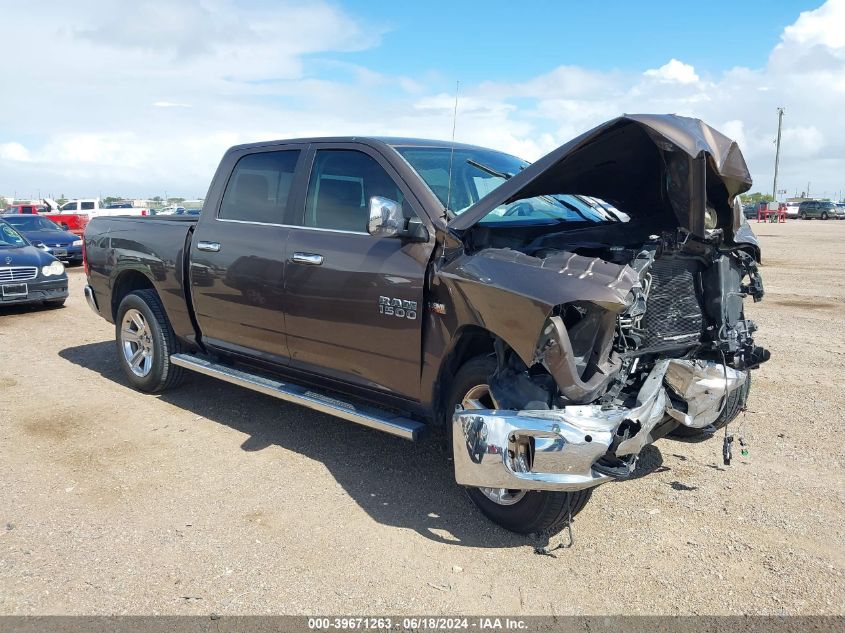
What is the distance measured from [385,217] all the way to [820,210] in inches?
2430

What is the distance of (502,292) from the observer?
3309 mm

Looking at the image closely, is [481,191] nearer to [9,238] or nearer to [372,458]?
[372,458]

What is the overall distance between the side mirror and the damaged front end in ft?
1.33

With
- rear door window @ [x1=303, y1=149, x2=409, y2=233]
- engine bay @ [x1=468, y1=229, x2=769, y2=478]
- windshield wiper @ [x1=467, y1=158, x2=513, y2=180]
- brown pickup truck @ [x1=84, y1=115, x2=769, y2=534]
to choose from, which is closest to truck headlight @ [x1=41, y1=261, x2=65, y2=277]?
brown pickup truck @ [x1=84, y1=115, x2=769, y2=534]

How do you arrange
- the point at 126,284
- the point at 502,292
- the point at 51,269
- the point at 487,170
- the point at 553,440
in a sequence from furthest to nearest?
the point at 51,269 → the point at 126,284 → the point at 487,170 → the point at 502,292 → the point at 553,440

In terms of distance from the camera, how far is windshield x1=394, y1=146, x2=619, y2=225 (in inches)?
167

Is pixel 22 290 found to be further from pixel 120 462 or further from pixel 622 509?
pixel 622 509

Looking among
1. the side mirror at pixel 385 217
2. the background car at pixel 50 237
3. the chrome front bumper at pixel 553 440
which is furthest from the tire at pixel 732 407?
the background car at pixel 50 237

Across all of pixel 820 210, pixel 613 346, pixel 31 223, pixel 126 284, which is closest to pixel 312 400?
pixel 613 346

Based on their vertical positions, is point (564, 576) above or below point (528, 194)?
below

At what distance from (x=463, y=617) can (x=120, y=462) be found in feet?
9.23

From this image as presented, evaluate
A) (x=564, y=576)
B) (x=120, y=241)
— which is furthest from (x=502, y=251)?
(x=120, y=241)

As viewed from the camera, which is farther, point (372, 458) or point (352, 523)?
point (372, 458)

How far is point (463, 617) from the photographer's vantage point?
306 centimetres
